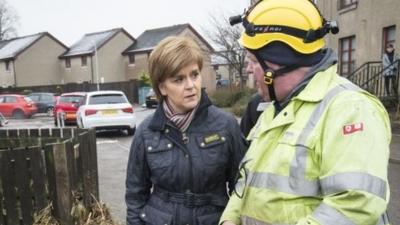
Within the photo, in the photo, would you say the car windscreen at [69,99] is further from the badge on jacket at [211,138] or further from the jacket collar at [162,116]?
the badge on jacket at [211,138]

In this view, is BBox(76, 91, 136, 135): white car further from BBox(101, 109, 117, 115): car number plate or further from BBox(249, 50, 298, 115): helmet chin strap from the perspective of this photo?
BBox(249, 50, 298, 115): helmet chin strap

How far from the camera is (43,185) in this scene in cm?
467

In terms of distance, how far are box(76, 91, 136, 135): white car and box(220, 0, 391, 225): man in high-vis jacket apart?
13.9 metres

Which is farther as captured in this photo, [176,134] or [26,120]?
[26,120]

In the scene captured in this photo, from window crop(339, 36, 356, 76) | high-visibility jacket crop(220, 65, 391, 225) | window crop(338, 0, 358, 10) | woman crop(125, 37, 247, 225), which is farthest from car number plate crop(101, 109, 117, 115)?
high-visibility jacket crop(220, 65, 391, 225)

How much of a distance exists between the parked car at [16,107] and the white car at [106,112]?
41.6 feet

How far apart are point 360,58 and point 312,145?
1886cm

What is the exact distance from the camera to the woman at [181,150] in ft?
7.57

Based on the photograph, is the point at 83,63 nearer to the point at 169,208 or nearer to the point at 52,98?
the point at 52,98

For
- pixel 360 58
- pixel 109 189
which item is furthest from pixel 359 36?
pixel 109 189

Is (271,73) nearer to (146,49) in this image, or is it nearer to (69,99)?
(69,99)

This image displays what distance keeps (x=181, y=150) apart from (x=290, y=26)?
940 millimetres

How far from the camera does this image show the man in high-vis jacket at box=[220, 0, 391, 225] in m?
1.41

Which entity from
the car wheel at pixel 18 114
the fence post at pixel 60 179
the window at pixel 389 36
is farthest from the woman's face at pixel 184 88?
the car wheel at pixel 18 114
